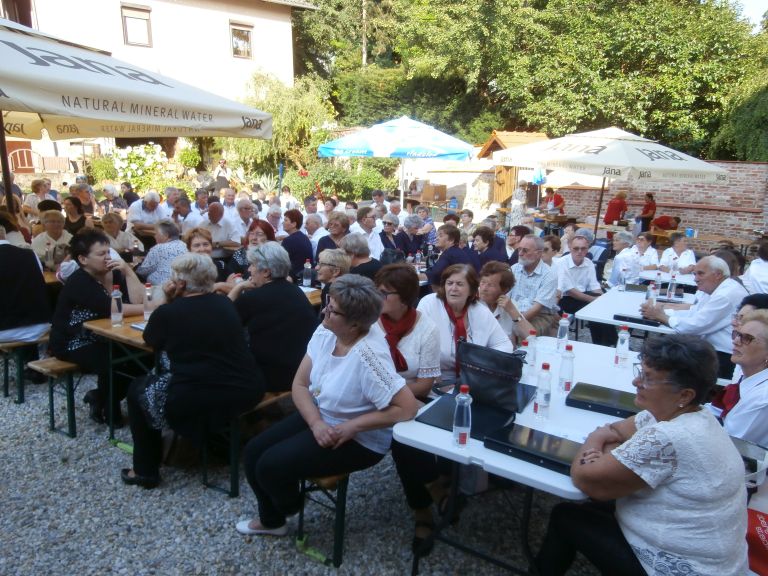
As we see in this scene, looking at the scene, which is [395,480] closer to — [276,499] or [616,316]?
[276,499]

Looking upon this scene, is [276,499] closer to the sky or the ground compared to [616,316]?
closer to the ground

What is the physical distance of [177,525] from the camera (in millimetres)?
3213

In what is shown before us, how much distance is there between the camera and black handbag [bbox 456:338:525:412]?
2727 millimetres

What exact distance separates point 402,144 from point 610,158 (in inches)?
158

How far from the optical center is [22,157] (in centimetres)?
1878

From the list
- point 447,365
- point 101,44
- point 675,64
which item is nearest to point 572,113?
point 675,64

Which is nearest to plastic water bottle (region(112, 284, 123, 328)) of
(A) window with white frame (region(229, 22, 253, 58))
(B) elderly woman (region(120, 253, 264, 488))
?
(B) elderly woman (region(120, 253, 264, 488))

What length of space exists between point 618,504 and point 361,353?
128 centimetres

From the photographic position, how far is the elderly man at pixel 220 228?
7.95 metres

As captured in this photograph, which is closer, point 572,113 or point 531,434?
point 531,434

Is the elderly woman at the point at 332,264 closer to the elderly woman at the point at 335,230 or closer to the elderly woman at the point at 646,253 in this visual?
the elderly woman at the point at 335,230

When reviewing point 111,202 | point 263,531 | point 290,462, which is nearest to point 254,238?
point 263,531

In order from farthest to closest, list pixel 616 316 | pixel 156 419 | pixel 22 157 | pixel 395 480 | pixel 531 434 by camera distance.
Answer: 1. pixel 22 157
2. pixel 616 316
3. pixel 395 480
4. pixel 156 419
5. pixel 531 434

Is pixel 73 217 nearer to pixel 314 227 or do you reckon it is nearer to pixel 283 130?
pixel 314 227
